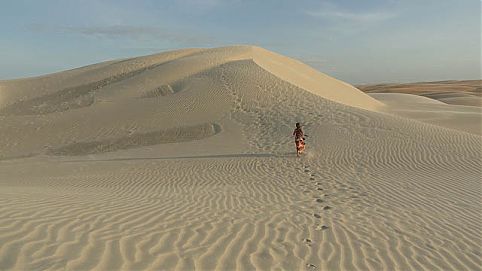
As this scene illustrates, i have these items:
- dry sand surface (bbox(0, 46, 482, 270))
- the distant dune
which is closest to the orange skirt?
dry sand surface (bbox(0, 46, 482, 270))

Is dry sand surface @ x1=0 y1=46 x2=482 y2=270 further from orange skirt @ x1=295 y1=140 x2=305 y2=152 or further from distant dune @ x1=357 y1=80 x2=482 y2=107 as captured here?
distant dune @ x1=357 y1=80 x2=482 y2=107

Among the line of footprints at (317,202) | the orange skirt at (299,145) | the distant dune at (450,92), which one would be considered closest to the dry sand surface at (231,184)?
the line of footprints at (317,202)

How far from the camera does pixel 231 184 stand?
36.8ft

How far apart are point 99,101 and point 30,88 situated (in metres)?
17.8

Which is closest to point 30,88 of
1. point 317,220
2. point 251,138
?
→ point 251,138

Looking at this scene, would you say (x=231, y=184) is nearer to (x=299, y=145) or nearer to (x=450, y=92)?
(x=299, y=145)

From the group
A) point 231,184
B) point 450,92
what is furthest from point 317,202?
point 450,92

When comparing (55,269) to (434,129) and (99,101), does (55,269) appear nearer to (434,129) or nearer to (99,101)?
(434,129)

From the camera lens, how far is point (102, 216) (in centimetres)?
628

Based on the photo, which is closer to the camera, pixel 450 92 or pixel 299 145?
pixel 299 145

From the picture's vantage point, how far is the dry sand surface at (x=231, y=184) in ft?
16.6

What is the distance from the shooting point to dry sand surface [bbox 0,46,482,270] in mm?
5055

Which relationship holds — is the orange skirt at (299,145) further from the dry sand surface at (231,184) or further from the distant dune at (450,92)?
the distant dune at (450,92)

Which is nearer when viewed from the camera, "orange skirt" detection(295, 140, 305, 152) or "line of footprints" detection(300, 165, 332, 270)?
"line of footprints" detection(300, 165, 332, 270)
